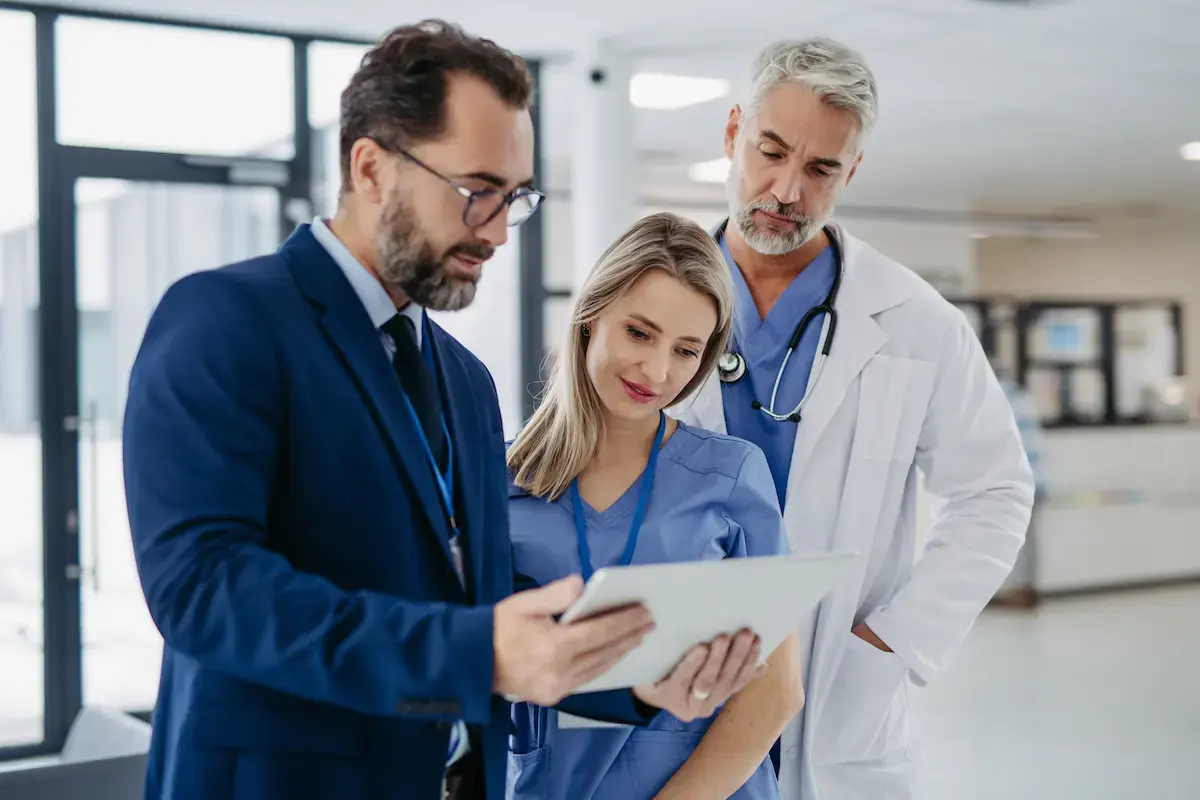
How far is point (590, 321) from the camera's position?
172 cm

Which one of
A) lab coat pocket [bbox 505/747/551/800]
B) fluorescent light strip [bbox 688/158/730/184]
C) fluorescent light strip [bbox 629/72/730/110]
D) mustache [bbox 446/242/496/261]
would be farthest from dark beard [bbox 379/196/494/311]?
fluorescent light strip [bbox 688/158/730/184]

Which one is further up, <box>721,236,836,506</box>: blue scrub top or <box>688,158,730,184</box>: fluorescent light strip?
<box>688,158,730,184</box>: fluorescent light strip

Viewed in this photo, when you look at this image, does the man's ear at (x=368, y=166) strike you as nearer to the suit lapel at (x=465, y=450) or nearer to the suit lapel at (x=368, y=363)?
the suit lapel at (x=368, y=363)

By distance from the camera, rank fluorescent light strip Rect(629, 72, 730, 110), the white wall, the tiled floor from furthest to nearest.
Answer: the white wall → fluorescent light strip Rect(629, 72, 730, 110) → the tiled floor

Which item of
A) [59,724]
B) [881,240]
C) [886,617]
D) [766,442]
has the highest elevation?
[881,240]

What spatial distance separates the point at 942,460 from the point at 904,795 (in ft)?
1.71

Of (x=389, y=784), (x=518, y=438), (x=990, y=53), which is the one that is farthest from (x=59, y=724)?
(x=990, y=53)

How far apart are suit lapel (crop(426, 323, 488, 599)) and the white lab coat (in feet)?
2.30

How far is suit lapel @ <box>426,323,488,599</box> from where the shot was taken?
119 centimetres

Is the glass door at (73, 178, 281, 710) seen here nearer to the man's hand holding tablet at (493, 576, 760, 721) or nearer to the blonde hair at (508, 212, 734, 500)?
the blonde hair at (508, 212, 734, 500)

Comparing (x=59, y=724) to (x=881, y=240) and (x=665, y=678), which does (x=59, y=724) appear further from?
(x=881, y=240)

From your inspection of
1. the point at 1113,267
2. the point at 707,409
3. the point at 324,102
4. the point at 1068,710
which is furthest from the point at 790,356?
the point at 1113,267

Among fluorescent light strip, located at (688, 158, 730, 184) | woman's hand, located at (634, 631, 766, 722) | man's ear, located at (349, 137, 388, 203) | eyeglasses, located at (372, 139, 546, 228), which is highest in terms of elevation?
fluorescent light strip, located at (688, 158, 730, 184)

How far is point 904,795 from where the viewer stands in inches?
76.5
